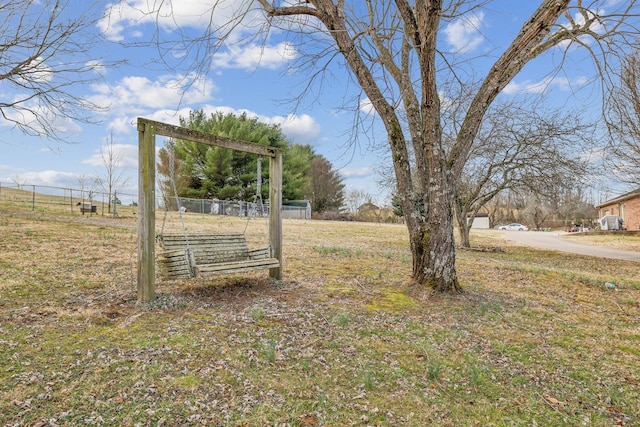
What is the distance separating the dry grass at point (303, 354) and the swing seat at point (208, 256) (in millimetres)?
409

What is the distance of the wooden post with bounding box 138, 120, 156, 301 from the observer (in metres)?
4.66

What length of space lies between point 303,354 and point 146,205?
108 inches

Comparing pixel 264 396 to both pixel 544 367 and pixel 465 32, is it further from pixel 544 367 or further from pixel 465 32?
pixel 465 32

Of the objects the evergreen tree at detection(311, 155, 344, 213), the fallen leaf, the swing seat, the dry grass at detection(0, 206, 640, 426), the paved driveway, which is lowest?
the paved driveway

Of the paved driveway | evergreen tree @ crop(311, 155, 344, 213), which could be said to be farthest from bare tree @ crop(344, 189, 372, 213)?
the paved driveway

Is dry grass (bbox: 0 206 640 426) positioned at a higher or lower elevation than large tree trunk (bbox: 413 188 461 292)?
lower

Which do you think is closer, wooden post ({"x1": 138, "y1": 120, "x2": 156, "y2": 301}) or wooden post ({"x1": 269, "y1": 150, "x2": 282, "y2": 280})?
wooden post ({"x1": 138, "y1": 120, "x2": 156, "y2": 301})

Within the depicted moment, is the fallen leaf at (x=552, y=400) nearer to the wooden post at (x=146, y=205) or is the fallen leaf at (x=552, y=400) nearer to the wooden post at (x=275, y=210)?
the wooden post at (x=275, y=210)

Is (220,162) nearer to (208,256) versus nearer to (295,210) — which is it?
(295,210)

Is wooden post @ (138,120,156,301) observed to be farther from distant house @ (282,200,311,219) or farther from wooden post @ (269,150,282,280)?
→ distant house @ (282,200,311,219)

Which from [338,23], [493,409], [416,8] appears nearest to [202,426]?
[493,409]

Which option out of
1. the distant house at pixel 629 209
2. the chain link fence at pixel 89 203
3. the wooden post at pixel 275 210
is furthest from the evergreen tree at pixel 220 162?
the distant house at pixel 629 209

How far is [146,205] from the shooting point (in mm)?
4672

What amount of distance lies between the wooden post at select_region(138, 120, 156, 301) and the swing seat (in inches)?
10.2
